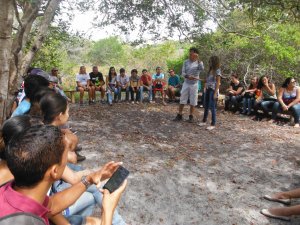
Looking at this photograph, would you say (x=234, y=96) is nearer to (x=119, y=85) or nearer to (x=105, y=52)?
(x=119, y=85)

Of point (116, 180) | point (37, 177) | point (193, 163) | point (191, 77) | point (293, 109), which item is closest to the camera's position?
point (37, 177)

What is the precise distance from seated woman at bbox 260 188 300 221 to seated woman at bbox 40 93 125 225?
5.90 feet

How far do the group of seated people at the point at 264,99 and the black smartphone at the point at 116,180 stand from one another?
6.96 metres

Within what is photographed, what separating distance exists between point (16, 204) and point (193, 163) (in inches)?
156

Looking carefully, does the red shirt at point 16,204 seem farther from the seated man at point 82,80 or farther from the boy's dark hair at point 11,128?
Answer: the seated man at point 82,80

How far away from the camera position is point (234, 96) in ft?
32.7

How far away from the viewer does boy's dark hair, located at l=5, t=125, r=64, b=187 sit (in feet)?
5.14

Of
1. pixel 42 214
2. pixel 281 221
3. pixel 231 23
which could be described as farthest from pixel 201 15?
pixel 42 214

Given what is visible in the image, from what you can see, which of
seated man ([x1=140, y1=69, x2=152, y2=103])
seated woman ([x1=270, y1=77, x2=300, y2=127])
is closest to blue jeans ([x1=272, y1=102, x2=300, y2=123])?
seated woman ([x1=270, y1=77, x2=300, y2=127])

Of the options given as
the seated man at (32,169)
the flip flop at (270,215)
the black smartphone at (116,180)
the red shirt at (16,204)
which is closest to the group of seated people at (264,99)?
the flip flop at (270,215)

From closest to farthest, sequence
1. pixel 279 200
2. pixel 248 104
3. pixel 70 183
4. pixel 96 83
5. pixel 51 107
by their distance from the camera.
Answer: pixel 70 183, pixel 51 107, pixel 279 200, pixel 248 104, pixel 96 83

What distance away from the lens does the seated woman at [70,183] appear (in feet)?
8.98

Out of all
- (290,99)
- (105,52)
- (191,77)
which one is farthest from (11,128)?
(105,52)

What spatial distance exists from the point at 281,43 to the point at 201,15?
4.46 meters
